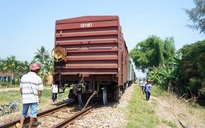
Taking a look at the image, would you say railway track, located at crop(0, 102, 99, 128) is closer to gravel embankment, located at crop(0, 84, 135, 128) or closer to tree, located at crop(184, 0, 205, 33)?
gravel embankment, located at crop(0, 84, 135, 128)

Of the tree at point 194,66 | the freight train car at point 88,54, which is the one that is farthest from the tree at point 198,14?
the freight train car at point 88,54

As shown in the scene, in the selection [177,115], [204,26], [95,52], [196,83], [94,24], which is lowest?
[177,115]

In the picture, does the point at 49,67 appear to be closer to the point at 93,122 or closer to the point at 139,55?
the point at 139,55

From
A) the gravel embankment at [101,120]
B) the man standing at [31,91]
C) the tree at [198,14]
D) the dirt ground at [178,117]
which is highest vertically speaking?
the tree at [198,14]

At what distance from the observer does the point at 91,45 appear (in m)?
9.39

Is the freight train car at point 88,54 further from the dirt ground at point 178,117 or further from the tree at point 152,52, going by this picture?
the tree at point 152,52

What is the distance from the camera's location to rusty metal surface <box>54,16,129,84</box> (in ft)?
29.8

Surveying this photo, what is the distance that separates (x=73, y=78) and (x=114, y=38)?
8.17 feet

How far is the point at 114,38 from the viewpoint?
359 inches

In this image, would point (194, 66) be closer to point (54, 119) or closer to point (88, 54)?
point (88, 54)

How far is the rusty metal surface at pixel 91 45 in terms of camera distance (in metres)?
9.07

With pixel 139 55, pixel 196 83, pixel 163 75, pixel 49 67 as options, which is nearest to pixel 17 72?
pixel 49 67

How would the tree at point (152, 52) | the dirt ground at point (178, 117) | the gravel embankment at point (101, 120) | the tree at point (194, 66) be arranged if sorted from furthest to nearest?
the tree at point (152, 52), the tree at point (194, 66), the dirt ground at point (178, 117), the gravel embankment at point (101, 120)

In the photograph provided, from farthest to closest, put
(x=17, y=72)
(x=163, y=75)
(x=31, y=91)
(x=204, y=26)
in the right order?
(x=17, y=72)
(x=163, y=75)
(x=204, y=26)
(x=31, y=91)
